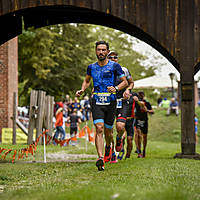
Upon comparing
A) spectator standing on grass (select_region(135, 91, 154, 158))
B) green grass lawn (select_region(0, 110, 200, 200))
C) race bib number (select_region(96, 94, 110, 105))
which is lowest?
green grass lawn (select_region(0, 110, 200, 200))

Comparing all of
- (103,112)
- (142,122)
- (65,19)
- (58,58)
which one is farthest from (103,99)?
(58,58)

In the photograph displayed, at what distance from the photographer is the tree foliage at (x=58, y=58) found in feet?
90.7

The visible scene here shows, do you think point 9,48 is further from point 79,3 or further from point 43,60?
point 79,3

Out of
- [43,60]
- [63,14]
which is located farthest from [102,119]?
[43,60]

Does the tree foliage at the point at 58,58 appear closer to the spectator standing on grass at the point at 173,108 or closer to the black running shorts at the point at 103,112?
the spectator standing on grass at the point at 173,108

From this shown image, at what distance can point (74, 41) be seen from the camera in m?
33.4

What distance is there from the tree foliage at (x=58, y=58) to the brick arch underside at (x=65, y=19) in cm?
1465

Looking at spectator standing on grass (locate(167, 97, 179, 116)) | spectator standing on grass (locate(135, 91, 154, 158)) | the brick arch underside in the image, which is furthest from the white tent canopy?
spectator standing on grass (locate(135, 91, 154, 158))

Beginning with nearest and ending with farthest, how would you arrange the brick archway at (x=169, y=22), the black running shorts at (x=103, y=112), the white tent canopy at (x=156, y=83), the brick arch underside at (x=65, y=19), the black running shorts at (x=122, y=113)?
the black running shorts at (x=103, y=112) < the black running shorts at (x=122, y=113) < the brick archway at (x=169, y=22) < the brick arch underside at (x=65, y=19) < the white tent canopy at (x=156, y=83)

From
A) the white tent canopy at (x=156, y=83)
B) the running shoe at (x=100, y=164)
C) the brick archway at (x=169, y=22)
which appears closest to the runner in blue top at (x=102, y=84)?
the running shoe at (x=100, y=164)

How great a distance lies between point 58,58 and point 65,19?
18.4 meters

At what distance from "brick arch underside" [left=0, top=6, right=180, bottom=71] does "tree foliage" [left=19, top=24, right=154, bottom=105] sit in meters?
14.7

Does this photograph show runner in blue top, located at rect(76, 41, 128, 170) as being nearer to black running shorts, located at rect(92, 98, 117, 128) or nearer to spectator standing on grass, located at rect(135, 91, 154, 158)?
black running shorts, located at rect(92, 98, 117, 128)

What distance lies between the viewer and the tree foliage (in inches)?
1089
